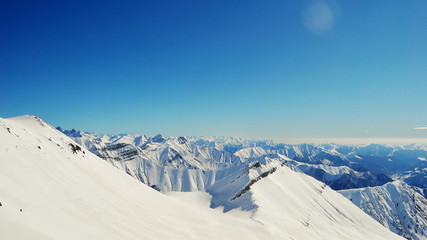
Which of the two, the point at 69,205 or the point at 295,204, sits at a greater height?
the point at 69,205

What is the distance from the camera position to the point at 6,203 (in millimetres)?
18344

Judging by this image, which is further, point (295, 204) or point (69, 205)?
point (295, 204)

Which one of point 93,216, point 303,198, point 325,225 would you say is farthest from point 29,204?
point 303,198

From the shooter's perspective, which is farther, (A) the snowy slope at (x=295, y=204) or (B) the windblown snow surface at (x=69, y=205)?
(A) the snowy slope at (x=295, y=204)

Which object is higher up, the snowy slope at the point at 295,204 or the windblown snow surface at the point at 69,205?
A: the windblown snow surface at the point at 69,205

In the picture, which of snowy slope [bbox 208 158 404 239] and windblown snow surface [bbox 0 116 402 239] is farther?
snowy slope [bbox 208 158 404 239]

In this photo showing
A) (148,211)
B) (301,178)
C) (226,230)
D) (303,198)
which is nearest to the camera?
(148,211)

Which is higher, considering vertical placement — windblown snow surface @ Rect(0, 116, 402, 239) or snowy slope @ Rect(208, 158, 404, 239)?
windblown snow surface @ Rect(0, 116, 402, 239)

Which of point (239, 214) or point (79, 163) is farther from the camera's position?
point (239, 214)

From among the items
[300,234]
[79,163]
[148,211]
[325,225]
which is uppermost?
[79,163]

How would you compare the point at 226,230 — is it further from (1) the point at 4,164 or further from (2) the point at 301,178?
(2) the point at 301,178

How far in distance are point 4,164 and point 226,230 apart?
109 feet

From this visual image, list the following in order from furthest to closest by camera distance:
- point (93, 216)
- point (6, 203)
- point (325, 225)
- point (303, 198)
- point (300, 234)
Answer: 1. point (303, 198)
2. point (325, 225)
3. point (300, 234)
4. point (93, 216)
5. point (6, 203)

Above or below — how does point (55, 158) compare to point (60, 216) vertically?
above
